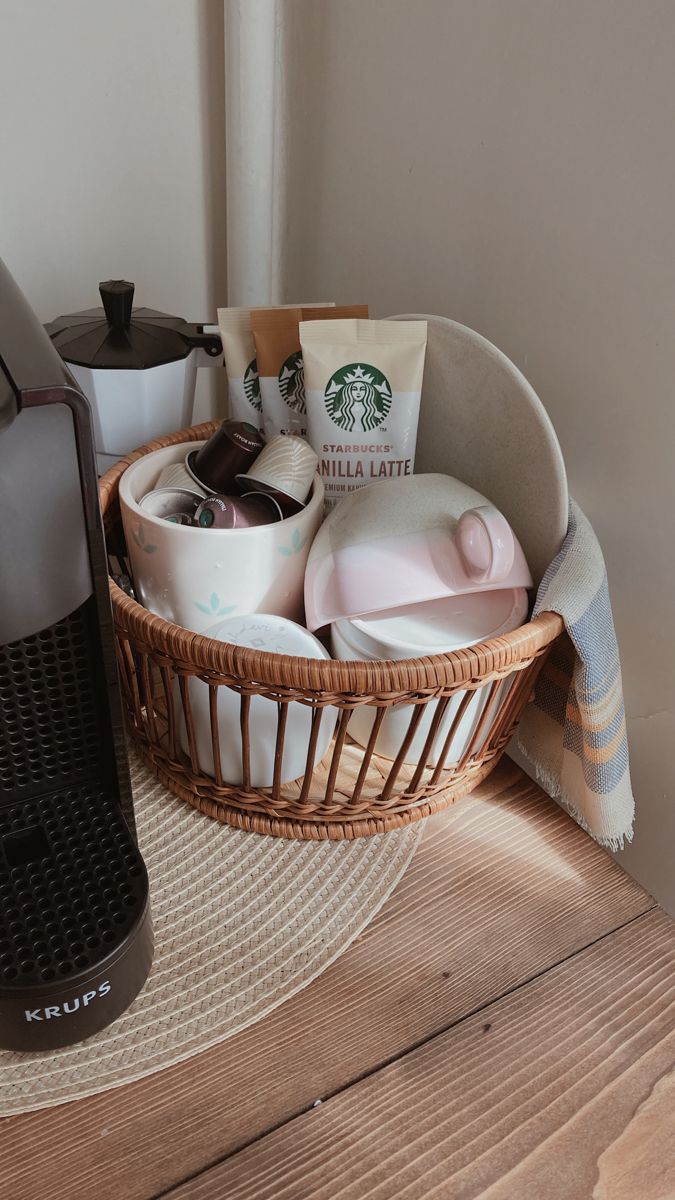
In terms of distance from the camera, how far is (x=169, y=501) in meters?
0.60

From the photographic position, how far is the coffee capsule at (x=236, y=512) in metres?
0.56

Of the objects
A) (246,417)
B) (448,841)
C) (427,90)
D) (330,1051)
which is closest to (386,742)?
(448,841)

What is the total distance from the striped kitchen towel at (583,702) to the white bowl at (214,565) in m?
0.16

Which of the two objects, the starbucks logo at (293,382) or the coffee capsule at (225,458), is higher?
the starbucks logo at (293,382)

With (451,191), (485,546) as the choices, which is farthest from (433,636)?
(451,191)

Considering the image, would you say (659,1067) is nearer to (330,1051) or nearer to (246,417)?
(330,1051)

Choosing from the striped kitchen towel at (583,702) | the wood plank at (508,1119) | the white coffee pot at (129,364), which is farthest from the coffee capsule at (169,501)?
the wood plank at (508,1119)

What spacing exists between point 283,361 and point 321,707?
1.00 ft

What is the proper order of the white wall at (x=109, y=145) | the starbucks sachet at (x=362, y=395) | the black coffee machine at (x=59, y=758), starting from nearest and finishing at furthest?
the black coffee machine at (x=59, y=758) < the starbucks sachet at (x=362, y=395) < the white wall at (x=109, y=145)

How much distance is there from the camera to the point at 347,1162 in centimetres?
42

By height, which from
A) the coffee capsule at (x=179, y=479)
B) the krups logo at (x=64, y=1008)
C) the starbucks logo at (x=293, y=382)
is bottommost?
the krups logo at (x=64, y=1008)

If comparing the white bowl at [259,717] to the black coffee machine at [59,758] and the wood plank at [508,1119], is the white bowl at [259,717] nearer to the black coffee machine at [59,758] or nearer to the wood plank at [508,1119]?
the black coffee machine at [59,758]

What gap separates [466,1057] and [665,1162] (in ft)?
0.34

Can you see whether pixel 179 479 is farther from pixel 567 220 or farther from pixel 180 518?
pixel 567 220
